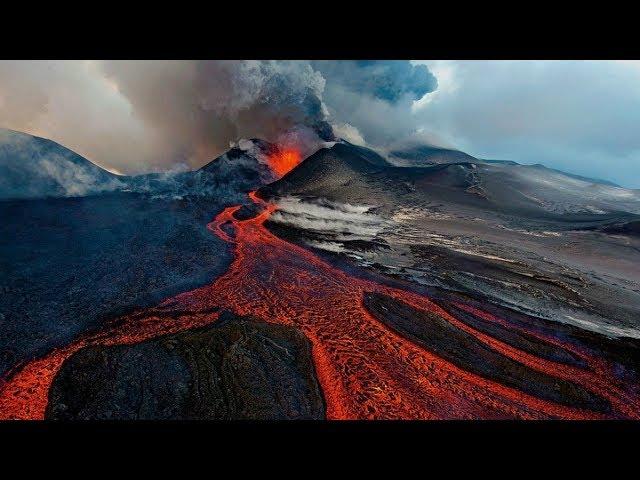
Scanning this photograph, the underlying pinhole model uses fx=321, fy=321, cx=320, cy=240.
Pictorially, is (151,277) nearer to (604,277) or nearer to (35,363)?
(35,363)

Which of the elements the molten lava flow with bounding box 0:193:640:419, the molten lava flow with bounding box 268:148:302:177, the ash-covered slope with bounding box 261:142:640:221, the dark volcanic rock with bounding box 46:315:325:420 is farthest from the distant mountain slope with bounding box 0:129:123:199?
the molten lava flow with bounding box 268:148:302:177

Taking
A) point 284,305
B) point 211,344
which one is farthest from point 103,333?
point 284,305

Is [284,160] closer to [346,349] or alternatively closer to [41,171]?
[41,171]

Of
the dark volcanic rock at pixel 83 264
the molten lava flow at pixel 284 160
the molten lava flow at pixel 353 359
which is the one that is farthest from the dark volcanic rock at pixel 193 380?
the molten lava flow at pixel 284 160

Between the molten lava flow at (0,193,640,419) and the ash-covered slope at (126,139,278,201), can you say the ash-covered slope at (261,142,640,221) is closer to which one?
the ash-covered slope at (126,139,278,201)
